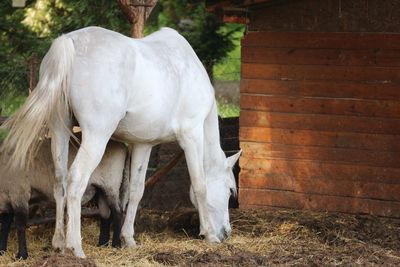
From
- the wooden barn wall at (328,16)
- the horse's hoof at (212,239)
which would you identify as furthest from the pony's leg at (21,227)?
the wooden barn wall at (328,16)

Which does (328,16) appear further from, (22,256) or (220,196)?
(22,256)

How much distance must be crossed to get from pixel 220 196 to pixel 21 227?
2.20 metres

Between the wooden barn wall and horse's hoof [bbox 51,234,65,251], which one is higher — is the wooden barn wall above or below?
above

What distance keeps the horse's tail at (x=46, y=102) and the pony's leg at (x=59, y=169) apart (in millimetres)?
146

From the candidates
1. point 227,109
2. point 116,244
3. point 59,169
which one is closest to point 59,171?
point 59,169

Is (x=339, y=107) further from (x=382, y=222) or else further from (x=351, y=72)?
(x=382, y=222)

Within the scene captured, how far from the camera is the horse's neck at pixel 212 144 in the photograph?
359 inches

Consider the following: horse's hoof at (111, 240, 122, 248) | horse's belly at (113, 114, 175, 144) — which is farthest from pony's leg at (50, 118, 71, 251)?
horse's hoof at (111, 240, 122, 248)

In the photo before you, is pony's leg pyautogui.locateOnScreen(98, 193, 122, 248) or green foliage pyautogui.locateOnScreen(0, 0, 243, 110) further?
green foliage pyautogui.locateOnScreen(0, 0, 243, 110)

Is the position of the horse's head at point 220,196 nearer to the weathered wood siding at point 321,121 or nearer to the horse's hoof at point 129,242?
the horse's hoof at point 129,242

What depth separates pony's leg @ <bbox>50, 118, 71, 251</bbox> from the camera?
775 cm

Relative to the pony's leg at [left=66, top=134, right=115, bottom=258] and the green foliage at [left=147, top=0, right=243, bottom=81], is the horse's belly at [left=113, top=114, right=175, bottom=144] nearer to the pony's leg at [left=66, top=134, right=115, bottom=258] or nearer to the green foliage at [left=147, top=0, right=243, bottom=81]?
the pony's leg at [left=66, top=134, right=115, bottom=258]

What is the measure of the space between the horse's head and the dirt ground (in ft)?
0.73

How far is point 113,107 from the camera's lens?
7.57 m
